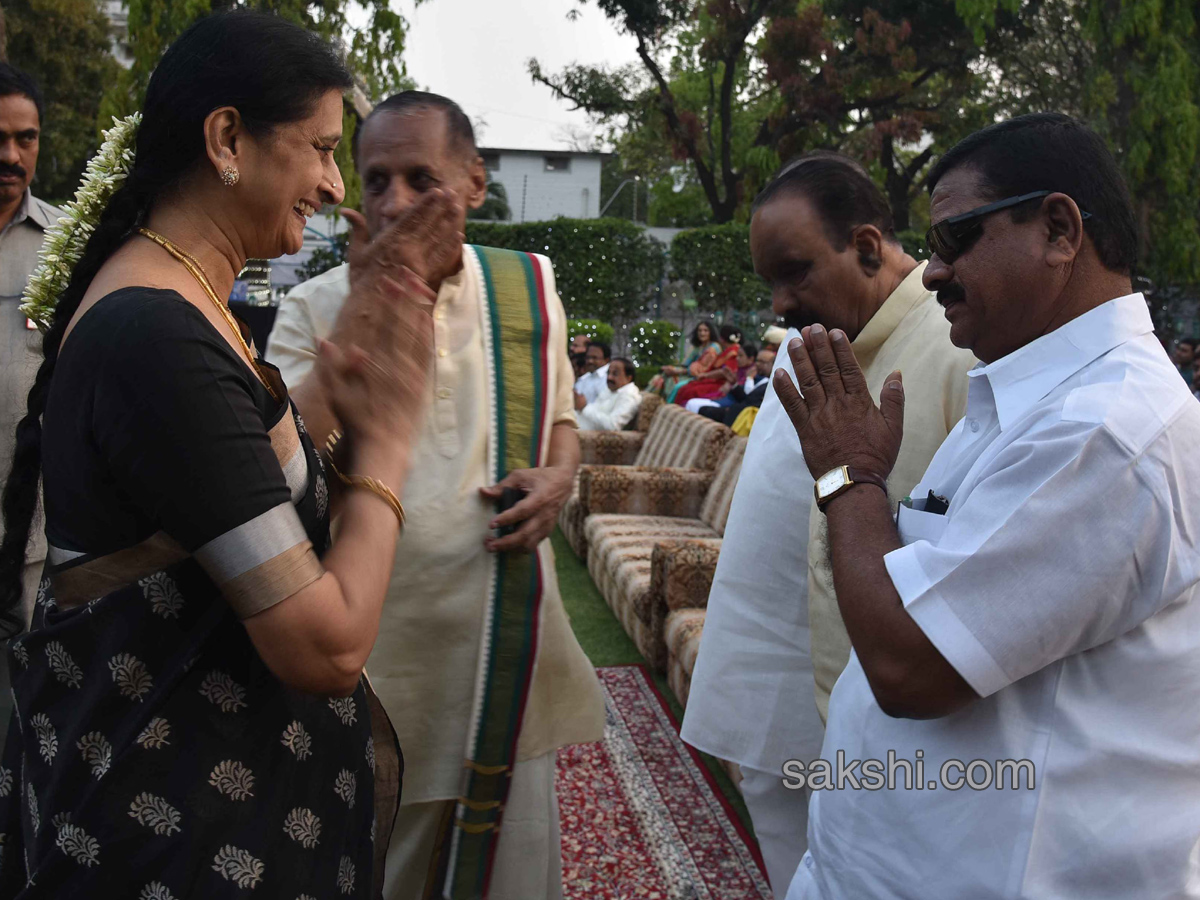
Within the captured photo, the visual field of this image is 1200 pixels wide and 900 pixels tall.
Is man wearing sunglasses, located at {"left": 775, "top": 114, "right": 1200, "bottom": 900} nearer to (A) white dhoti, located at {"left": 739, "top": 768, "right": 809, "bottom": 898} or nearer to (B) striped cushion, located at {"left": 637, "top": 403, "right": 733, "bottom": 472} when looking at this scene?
(A) white dhoti, located at {"left": 739, "top": 768, "right": 809, "bottom": 898}

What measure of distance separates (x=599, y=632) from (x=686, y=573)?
1.46m

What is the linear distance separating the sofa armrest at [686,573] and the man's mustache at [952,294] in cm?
301

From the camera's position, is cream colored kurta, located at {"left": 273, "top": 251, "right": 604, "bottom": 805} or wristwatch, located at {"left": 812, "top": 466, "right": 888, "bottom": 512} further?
cream colored kurta, located at {"left": 273, "top": 251, "right": 604, "bottom": 805}

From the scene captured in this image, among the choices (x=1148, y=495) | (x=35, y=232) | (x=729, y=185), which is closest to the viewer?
(x=1148, y=495)

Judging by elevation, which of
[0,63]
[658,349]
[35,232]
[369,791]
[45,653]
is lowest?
[658,349]

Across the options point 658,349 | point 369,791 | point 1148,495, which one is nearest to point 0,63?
point 369,791

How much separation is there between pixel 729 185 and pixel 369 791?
2279cm

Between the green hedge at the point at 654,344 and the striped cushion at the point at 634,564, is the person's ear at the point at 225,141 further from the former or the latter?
the green hedge at the point at 654,344

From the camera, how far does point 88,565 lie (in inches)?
48.4

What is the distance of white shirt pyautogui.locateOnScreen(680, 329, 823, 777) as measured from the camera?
7.78ft

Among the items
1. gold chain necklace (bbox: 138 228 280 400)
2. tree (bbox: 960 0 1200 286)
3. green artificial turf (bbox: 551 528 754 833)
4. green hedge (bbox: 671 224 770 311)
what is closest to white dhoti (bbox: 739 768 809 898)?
green artificial turf (bbox: 551 528 754 833)

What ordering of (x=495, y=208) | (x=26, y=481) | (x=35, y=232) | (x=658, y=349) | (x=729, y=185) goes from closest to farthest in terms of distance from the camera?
(x=26, y=481)
(x=35, y=232)
(x=658, y=349)
(x=729, y=185)
(x=495, y=208)

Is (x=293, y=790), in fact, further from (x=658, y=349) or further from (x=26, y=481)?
(x=658, y=349)

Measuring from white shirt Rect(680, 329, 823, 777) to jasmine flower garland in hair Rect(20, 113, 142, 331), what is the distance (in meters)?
1.48
